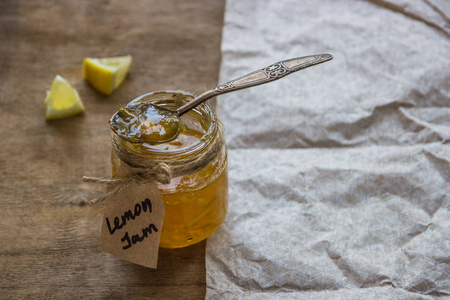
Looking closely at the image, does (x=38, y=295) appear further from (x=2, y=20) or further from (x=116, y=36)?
(x=2, y=20)

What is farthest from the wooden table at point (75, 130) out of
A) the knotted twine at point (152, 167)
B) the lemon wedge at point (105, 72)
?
the knotted twine at point (152, 167)

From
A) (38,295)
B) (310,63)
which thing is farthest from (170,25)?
(38,295)

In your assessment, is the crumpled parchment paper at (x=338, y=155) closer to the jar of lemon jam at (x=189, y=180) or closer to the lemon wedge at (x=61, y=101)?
the jar of lemon jam at (x=189, y=180)

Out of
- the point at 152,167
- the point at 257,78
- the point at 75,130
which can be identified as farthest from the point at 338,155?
the point at 75,130

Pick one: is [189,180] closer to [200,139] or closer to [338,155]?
[200,139]

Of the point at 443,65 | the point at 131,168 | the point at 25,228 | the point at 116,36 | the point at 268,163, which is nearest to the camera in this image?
the point at 131,168

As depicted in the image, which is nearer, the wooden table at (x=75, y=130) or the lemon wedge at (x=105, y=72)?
the wooden table at (x=75, y=130)

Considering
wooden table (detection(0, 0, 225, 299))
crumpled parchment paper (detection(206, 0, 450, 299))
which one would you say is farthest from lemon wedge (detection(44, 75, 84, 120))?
crumpled parchment paper (detection(206, 0, 450, 299))
